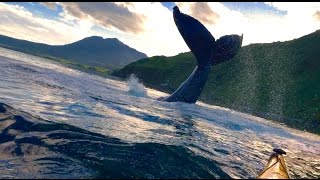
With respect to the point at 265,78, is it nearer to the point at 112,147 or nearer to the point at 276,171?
the point at 112,147

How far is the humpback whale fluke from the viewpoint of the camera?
18022mm

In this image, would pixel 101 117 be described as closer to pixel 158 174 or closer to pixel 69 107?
pixel 69 107

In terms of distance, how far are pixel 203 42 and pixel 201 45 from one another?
0.22 metres

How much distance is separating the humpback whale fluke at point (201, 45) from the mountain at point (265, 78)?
A: 27275 mm

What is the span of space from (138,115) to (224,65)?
93.6 m

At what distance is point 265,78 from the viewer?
3494 inches

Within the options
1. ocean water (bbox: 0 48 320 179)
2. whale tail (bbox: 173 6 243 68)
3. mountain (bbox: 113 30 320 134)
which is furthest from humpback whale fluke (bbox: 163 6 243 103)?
mountain (bbox: 113 30 320 134)

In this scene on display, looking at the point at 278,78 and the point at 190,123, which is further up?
the point at 278,78

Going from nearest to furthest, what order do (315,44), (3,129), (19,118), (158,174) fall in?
(158,174) < (3,129) < (19,118) < (315,44)

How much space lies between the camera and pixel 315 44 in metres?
98.4

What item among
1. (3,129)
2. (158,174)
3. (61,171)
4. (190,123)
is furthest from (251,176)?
(190,123)

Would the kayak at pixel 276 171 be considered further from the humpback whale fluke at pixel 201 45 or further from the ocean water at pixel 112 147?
the humpback whale fluke at pixel 201 45

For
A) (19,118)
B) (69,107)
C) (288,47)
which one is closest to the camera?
(19,118)

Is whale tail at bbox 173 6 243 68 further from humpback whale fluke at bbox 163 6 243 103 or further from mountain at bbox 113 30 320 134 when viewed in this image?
mountain at bbox 113 30 320 134
